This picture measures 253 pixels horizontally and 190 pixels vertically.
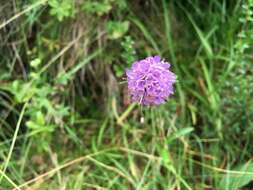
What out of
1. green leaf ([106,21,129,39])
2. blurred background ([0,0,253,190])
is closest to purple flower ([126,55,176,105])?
blurred background ([0,0,253,190])

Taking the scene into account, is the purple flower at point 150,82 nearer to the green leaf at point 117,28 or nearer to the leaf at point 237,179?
the leaf at point 237,179

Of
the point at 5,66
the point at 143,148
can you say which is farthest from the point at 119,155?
the point at 5,66

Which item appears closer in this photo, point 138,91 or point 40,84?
point 138,91

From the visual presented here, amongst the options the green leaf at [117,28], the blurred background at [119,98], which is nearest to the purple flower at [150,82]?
the blurred background at [119,98]

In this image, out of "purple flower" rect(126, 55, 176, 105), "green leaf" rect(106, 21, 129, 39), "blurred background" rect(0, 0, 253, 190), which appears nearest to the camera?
"purple flower" rect(126, 55, 176, 105)

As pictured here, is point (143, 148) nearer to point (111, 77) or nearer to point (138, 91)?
point (111, 77)

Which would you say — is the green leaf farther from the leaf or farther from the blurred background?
the leaf

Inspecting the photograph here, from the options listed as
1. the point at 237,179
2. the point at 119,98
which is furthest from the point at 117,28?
the point at 237,179
